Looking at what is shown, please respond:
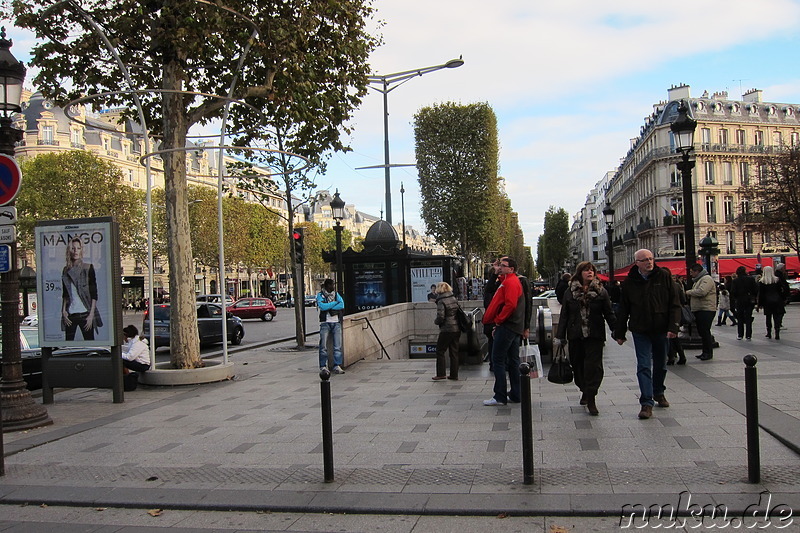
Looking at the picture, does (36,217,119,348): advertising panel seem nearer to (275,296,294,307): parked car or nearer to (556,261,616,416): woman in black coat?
(556,261,616,416): woman in black coat

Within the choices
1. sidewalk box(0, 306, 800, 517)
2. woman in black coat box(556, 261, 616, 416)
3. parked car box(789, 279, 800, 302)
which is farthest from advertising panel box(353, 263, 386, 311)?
parked car box(789, 279, 800, 302)

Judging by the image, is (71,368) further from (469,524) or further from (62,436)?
(469,524)

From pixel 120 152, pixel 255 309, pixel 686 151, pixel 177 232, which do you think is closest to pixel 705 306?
pixel 686 151

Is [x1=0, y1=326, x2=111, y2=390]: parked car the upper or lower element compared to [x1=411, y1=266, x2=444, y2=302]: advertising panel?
lower

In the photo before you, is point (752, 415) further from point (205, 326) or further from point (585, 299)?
point (205, 326)

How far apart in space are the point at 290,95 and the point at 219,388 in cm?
539

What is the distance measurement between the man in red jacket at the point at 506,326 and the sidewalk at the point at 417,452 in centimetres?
30

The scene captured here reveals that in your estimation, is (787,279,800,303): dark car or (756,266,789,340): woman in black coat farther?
(787,279,800,303): dark car

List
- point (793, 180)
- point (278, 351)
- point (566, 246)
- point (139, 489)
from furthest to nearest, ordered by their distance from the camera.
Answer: point (566, 246), point (793, 180), point (278, 351), point (139, 489)

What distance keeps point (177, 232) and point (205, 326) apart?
10572mm

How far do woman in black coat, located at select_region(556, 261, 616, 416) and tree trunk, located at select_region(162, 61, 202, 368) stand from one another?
7.25 m

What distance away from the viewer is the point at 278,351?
19.1m

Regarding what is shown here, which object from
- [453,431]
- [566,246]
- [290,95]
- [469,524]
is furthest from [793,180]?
[566,246]

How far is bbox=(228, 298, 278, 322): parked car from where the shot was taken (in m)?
42.0
